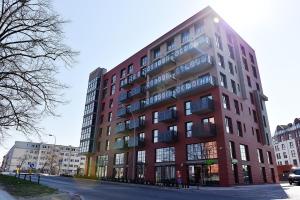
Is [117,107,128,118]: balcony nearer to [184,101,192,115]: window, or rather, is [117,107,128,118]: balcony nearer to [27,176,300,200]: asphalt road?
[184,101,192,115]: window

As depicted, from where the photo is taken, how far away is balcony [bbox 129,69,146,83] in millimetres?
43188

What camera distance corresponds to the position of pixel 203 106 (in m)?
28.9

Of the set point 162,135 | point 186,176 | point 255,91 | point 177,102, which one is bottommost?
point 186,176

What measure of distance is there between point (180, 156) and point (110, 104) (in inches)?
972

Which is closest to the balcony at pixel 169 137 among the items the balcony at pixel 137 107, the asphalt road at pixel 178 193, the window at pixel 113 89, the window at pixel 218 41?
the balcony at pixel 137 107

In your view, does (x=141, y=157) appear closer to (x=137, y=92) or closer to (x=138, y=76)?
(x=137, y=92)

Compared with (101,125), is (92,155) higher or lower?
lower

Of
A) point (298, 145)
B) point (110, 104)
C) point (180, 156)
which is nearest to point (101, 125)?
point (110, 104)

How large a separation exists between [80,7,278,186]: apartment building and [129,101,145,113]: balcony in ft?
0.59

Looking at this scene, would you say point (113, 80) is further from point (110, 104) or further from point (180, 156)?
point (180, 156)

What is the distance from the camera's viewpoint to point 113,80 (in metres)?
53.9

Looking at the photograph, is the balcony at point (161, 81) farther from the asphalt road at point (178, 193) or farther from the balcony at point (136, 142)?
the asphalt road at point (178, 193)

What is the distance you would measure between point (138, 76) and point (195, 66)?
1451 centimetres

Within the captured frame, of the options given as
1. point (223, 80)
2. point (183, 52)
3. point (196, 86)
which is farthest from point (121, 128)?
point (223, 80)
